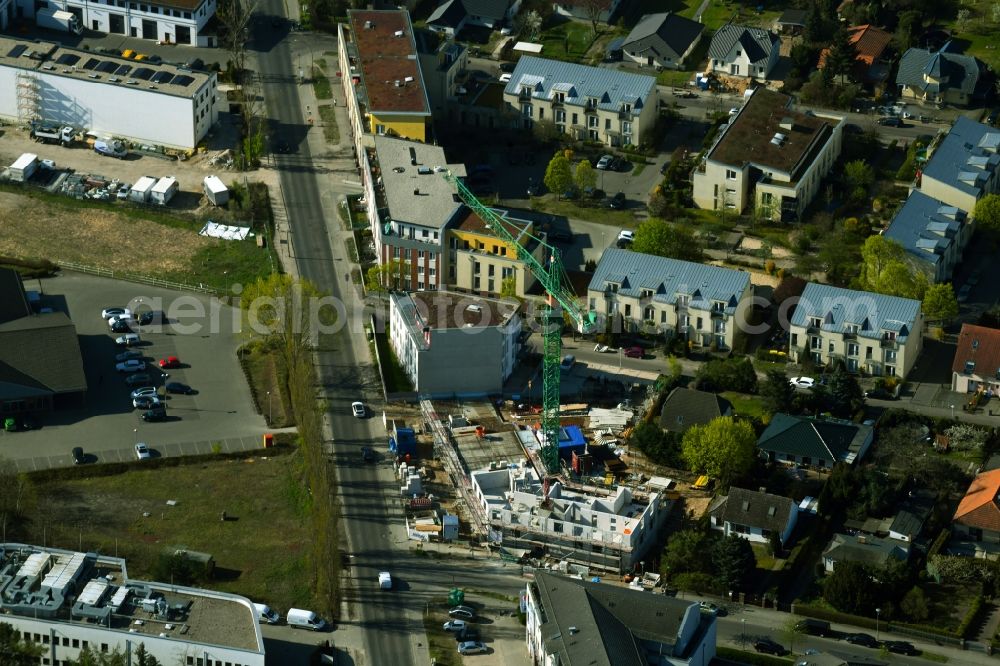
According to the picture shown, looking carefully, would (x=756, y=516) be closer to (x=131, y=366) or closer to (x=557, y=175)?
(x=557, y=175)

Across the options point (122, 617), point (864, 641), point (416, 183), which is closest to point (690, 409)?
point (864, 641)

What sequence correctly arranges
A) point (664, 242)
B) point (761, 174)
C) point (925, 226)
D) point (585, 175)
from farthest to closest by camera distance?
point (585, 175) → point (761, 174) → point (925, 226) → point (664, 242)

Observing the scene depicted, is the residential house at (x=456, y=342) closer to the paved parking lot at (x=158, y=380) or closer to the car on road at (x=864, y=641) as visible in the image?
the paved parking lot at (x=158, y=380)

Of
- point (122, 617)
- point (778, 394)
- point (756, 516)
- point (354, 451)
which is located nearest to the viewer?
point (122, 617)

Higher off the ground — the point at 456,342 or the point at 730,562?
the point at 456,342

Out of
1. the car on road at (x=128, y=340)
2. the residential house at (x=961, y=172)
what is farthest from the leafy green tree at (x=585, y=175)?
the car on road at (x=128, y=340)

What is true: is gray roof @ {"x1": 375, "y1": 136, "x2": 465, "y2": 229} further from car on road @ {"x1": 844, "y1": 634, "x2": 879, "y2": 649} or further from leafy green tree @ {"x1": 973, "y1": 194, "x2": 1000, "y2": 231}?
car on road @ {"x1": 844, "y1": 634, "x2": 879, "y2": 649}

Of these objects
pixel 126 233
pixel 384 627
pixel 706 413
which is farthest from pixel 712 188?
pixel 384 627
